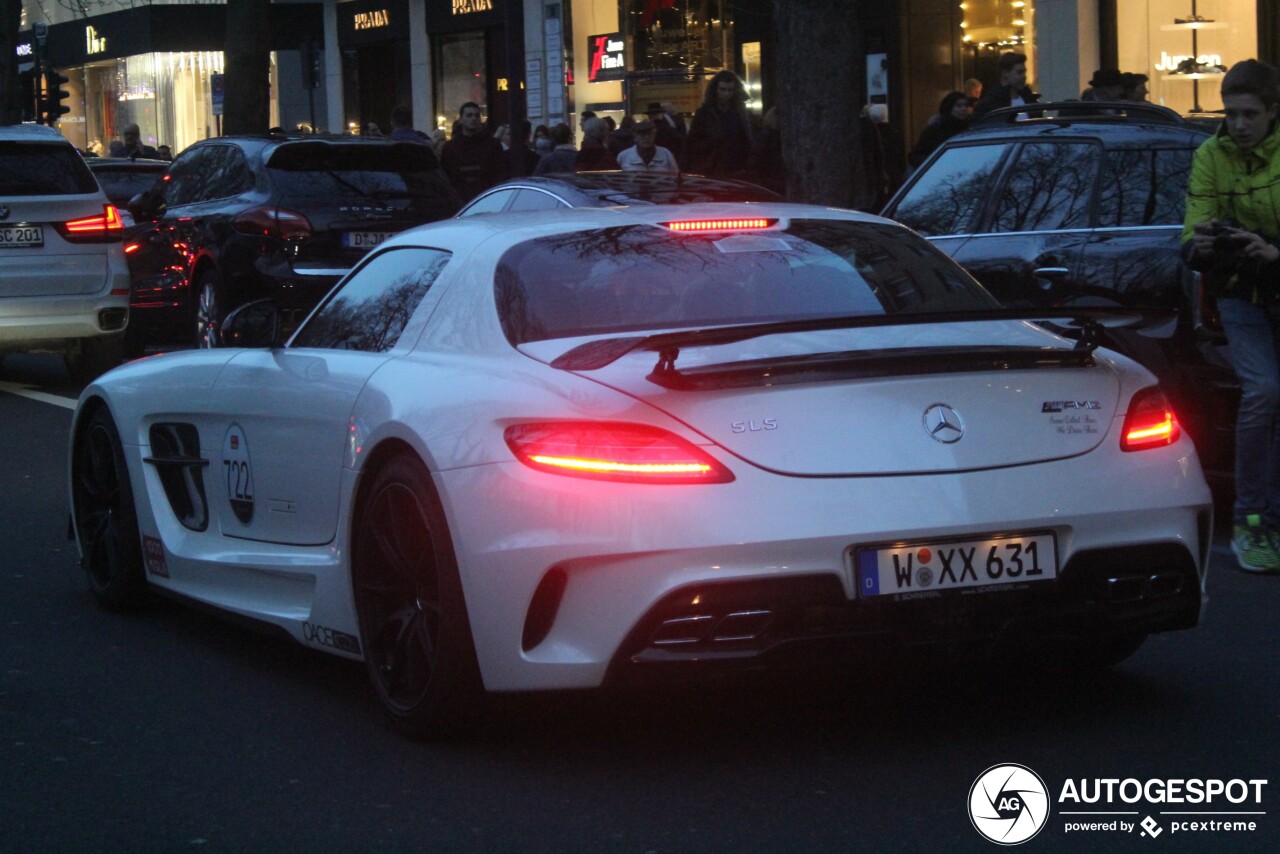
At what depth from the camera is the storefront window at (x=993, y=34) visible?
22.5 m

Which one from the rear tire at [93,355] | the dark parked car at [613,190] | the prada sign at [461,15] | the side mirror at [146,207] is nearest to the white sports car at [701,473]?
the dark parked car at [613,190]

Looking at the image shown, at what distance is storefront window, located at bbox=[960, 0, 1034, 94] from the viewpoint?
22500mm

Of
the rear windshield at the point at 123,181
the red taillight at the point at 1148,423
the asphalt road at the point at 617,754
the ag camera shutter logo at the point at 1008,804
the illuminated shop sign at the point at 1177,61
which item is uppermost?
the illuminated shop sign at the point at 1177,61

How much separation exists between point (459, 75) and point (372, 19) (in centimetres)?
376

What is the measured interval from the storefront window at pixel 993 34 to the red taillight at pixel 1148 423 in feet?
58.8

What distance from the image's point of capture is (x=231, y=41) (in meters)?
26.0

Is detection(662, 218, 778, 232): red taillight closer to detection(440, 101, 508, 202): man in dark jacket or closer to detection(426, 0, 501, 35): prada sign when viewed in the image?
detection(440, 101, 508, 202): man in dark jacket

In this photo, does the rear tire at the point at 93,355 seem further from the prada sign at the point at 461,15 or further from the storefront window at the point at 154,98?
the storefront window at the point at 154,98

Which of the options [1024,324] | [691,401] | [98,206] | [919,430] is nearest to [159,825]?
[691,401]

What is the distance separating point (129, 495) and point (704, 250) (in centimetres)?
228

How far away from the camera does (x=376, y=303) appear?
19.5 feet

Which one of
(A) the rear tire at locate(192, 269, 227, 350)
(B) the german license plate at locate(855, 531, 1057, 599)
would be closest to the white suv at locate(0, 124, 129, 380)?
(A) the rear tire at locate(192, 269, 227, 350)

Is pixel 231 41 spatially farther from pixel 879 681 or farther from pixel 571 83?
pixel 879 681

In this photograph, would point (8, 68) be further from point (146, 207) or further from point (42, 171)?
point (42, 171)
